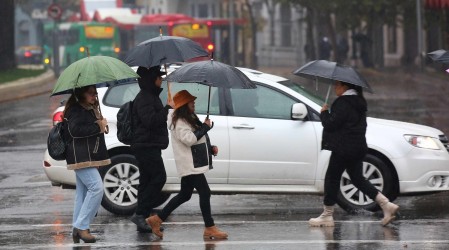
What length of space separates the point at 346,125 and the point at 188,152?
1.54 m

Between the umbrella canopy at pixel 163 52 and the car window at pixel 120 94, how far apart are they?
1.80m

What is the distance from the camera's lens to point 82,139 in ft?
32.8

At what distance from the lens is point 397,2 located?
1748 inches

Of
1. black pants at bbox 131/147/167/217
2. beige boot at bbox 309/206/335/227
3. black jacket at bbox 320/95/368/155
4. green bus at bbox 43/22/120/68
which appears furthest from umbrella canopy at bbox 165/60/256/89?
green bus at bbox 43/22/120/68

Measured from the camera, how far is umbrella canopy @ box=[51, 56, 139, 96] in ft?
32.1

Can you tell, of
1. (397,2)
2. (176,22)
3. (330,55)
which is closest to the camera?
(397,2)

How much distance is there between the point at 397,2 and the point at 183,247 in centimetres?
3559

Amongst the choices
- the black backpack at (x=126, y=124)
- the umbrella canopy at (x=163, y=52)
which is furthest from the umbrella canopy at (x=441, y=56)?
the black backpack at (x=126, y=124)

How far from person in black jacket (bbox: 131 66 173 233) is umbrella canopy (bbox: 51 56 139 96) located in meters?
0.31

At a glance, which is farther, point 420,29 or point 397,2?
point 397,2

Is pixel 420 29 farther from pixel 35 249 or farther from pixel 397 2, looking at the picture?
pixel 35 249

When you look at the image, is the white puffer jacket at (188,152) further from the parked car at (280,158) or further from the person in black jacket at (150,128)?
the parked car at (280,158)

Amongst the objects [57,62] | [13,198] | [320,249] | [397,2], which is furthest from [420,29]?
[320,249]

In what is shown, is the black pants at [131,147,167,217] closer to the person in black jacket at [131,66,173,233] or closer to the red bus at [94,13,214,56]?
the person in black jacket at [131,66,173,233]
